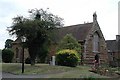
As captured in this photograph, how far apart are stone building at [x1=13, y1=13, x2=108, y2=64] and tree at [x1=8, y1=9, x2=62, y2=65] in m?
10.7

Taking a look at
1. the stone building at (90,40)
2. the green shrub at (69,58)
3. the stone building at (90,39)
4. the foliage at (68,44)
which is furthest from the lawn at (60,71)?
the stone building at (90,39)

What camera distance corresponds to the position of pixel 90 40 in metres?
52.0

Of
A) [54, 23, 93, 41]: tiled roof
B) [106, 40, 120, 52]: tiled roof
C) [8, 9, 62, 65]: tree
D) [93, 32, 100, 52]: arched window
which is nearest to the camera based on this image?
[8, 9, 62, 65]: tree

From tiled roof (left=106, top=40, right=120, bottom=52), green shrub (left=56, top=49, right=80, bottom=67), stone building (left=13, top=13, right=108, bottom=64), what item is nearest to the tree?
green shrub (left=56, top=49, right=80, bottom=67)

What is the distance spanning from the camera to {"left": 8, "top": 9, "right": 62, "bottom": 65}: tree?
35656 mm

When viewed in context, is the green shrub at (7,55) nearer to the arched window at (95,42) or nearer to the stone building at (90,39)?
the stone building at (90,39)

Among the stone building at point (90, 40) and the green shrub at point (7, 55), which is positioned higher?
the stone building at point (90, 40)

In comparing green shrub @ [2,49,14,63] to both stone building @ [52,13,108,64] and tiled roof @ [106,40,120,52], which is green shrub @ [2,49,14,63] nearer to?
stone building @ [52,13,108,64]

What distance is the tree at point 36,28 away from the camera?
117 feet

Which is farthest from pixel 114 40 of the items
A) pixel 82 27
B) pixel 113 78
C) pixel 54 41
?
pixel 113 78

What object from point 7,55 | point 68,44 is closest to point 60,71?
point 68,44

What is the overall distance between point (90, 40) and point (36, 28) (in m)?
18.7

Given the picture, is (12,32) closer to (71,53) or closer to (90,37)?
(71,53)

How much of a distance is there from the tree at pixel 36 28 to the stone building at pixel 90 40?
10.7m
